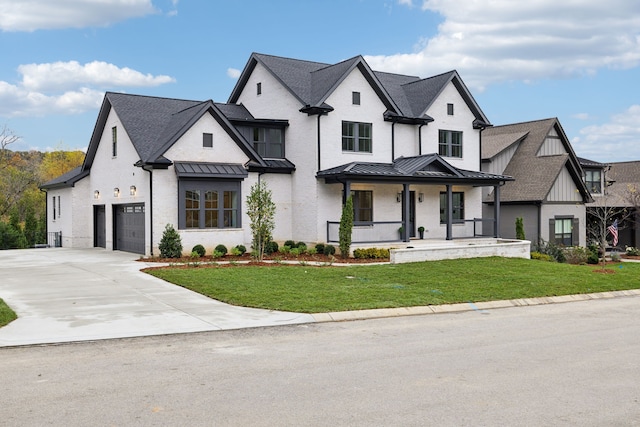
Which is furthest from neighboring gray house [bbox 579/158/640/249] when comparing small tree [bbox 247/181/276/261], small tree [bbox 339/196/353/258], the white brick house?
small tree [bbox 247/181/276/261]

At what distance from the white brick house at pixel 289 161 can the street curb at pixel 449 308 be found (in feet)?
37.6

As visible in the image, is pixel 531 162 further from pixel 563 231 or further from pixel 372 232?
pixel 372 232

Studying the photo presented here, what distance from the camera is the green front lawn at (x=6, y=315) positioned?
11738 mm

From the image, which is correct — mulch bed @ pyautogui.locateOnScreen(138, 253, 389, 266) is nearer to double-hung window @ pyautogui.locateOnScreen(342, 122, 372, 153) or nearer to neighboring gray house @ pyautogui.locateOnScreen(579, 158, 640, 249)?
double-hung window @ pyautogui.locateOnScreen(342, 122, 372, 153)

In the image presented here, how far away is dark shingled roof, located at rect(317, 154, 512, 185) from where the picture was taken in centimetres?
2759

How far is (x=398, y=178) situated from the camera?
28703 millimetres

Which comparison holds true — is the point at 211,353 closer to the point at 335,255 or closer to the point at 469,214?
the point at 335,255

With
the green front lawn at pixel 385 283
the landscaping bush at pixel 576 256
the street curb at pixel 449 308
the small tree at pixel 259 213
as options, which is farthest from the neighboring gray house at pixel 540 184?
the street curb at pixel 449 308

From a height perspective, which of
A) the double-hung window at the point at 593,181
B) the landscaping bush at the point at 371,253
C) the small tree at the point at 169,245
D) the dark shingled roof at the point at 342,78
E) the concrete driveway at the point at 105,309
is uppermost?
the dark shingled roof at the point at 342,78

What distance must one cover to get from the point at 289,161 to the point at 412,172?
241 inches

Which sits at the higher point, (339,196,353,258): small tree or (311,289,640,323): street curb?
(339,196,353,258): small tree

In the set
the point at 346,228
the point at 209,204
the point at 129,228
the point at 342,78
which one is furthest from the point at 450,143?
the point at 129,228

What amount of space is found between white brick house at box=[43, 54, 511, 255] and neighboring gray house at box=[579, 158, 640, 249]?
13.3m

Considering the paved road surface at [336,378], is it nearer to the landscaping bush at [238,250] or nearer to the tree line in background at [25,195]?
the landscaping bush at [238,250]
